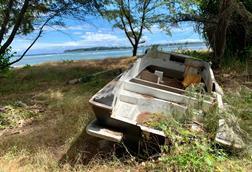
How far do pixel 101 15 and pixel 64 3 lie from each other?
94 centimetres

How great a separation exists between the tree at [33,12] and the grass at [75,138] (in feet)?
4.36

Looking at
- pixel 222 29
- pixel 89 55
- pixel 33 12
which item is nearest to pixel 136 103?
pixel 222 29

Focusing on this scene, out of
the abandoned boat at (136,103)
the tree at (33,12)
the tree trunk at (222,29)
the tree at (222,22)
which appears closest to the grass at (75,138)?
the abandoned boat at (136,103)

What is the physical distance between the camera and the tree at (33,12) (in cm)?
804

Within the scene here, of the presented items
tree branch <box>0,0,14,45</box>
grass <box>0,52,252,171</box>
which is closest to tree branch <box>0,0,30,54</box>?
tree branch <box>0,0,14,45</box>

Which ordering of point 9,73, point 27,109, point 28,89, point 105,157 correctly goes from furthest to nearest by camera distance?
point 9,73 < point 28,89 < point 27,109 < point 105,157

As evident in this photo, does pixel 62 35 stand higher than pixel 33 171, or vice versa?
pixel 62 35

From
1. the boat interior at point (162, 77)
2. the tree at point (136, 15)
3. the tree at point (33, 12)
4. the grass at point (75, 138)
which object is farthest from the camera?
the tree at point (136, 15)

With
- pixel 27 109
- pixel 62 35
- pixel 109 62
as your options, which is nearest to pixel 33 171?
pixel 27 109

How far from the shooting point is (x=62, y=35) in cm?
851

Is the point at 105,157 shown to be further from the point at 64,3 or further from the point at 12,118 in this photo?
the point at 64,3

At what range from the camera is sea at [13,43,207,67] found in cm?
1132

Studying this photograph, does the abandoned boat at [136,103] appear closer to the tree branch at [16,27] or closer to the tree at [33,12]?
the tree at [33,12]

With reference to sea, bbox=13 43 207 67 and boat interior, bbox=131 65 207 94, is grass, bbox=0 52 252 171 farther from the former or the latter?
sea, bbox=13 43 207 67
